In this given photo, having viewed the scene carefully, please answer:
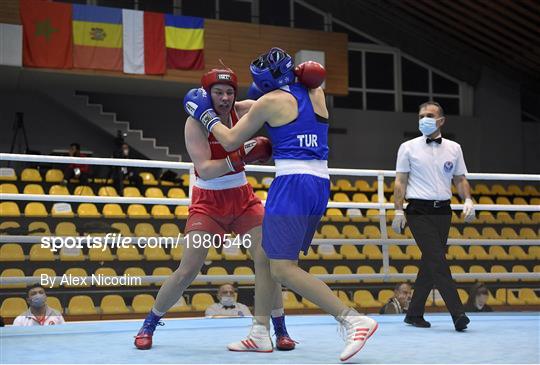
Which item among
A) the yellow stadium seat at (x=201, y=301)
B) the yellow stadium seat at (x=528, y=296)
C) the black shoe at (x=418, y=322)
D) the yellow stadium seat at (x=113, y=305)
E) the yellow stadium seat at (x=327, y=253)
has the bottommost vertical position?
the yellow stadium seat at (x=528, y=296)

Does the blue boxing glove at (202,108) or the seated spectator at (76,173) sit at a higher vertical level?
the blue boxing glove at (202,108)

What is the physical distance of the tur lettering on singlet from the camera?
2729mm

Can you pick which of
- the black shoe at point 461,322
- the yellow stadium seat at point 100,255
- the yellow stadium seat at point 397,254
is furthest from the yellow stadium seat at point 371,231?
the black shoe at point 461,322

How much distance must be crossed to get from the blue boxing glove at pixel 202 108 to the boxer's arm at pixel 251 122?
11 cm

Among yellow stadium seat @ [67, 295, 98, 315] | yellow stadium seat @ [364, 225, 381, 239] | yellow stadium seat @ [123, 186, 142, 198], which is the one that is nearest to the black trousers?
yellow stadium seat @ [67, 295, 98, 315]

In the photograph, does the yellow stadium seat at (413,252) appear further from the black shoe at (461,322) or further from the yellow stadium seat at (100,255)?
the black shoe at (461,322)

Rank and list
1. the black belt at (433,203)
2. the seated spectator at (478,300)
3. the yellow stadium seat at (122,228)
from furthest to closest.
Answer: the yellow stadium seat at (122,228)
the seated spectator at (478,300)
the black belt at (433,203)

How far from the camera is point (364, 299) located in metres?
7.17

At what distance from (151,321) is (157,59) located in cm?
903

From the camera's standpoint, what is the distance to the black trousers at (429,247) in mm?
3688

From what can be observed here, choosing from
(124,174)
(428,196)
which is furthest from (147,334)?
(124,174)

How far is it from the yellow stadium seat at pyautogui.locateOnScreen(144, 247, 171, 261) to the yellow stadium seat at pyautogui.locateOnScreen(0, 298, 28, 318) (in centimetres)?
134

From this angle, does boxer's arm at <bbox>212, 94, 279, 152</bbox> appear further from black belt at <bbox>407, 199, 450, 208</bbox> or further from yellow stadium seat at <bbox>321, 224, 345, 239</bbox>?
yellow stadium seat at <bbox>321, 224, 345, 239</bbox>

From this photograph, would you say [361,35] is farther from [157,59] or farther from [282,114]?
[282,114]
